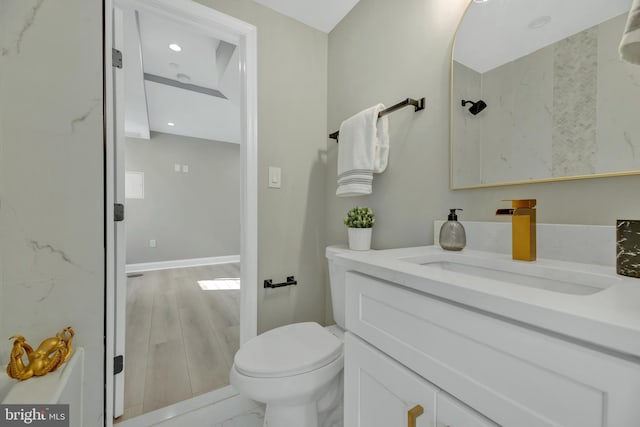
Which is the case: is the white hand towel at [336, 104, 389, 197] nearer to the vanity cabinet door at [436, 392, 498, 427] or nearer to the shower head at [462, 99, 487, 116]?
the shower head at [462, 99, 487, 116]

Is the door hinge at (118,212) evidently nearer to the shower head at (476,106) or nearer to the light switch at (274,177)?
the light switch at (274,177)

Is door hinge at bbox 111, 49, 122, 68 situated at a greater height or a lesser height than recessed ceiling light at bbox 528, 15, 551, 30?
greater

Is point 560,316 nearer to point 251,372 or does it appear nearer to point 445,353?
point 445,353

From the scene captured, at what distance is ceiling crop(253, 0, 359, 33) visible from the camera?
146 centimetres

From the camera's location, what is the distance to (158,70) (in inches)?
95.5

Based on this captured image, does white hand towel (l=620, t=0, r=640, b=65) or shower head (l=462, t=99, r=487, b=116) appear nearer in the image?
white hand towel (l=620, t=0, r=640, b=65)

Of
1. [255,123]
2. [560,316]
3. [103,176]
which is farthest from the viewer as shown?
[255,123]

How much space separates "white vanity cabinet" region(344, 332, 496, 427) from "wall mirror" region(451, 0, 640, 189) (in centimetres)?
68
